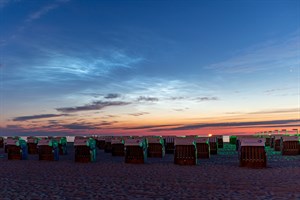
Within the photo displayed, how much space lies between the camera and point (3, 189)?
42.8 ft

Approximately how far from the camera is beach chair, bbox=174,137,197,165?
21.0 metres

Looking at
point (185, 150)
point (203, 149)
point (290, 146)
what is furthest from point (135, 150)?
point (290, 146)

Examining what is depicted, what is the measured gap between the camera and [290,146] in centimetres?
2916

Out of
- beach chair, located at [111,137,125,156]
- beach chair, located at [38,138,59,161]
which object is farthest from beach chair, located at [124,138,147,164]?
beach chair, located at [111,137,125,156]

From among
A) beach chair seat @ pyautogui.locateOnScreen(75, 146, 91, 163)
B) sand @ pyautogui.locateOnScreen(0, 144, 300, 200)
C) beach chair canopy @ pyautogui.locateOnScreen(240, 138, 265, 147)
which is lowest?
sand @ pyautogui.locateOnScreen(0, 144, 300, 200)

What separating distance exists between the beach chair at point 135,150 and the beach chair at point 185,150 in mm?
1963

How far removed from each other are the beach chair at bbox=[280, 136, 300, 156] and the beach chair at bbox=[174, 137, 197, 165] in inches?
422

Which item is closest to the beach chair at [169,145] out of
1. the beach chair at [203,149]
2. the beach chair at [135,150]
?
the beach chair at [203,149]

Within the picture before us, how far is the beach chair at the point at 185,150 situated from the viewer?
21031 mm

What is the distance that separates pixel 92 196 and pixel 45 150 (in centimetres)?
1501

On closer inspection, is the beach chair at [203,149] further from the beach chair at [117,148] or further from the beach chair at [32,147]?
the beach chair at [32,147]

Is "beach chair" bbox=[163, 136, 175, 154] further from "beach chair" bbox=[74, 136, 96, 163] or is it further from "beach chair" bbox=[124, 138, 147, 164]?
"beach chair" bbox=[124, 138, 147, 164]

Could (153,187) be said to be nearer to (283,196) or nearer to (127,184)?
(127,184)

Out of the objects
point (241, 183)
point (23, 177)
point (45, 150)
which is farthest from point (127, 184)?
point (45, 150)
